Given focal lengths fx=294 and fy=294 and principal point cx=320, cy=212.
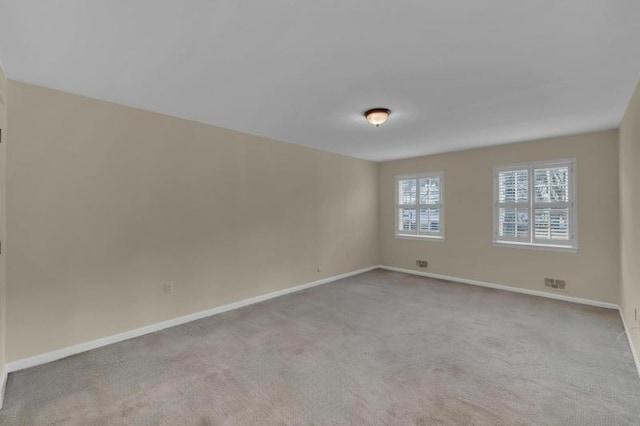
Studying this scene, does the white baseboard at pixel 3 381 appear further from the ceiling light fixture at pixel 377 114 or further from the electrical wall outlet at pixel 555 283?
the electrical wall outlet at pixel 555 283

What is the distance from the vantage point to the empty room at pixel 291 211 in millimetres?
1882

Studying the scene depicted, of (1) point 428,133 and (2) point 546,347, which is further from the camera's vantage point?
(1) point 428,133

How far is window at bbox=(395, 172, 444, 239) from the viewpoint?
5.80 metres

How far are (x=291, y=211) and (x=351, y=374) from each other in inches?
113

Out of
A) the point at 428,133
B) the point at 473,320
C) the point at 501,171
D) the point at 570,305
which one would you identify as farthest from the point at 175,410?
the point at 501,171

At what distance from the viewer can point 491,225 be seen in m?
5.05

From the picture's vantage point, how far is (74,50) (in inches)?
81.0

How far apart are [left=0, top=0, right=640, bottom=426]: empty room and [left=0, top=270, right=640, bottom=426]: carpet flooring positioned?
2cm

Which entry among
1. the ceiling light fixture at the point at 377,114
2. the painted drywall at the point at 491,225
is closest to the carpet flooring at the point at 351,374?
the painted drywall at the point at 491,225

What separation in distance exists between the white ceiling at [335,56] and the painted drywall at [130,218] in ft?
1.19

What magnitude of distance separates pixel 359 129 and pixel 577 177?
10.6ft

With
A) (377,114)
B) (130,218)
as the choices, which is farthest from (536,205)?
(130,218)

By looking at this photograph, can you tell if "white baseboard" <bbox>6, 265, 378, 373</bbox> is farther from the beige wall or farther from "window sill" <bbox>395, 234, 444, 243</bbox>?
the beige wall

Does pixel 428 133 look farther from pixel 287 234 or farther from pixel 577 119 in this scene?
pixel 287 234
